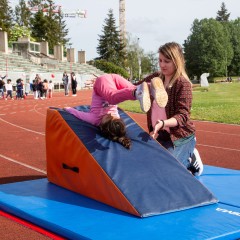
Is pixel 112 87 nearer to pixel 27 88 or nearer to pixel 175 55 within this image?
pixel 175 55

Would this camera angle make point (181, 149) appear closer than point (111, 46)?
Yes

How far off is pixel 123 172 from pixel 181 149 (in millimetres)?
1037

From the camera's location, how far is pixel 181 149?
5270 millimetres

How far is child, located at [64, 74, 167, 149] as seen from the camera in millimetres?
4359

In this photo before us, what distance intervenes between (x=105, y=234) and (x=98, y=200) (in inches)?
39.3

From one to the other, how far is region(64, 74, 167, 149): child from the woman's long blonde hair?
0.60m

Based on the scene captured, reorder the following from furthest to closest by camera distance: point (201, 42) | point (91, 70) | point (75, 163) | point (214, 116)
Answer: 1. point (201, 42)
2. point (91, 70)
3. point (214, 116)
4. point (75, 163)

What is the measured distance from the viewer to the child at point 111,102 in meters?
4.36

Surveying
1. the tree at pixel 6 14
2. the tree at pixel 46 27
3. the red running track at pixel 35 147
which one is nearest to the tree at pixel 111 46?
the tree at pixel 46 27

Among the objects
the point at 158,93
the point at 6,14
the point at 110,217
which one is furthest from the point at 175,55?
the point at 6,14

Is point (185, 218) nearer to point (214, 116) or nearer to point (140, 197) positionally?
point (140, 197)

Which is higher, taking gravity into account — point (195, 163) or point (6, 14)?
point (6, 14)

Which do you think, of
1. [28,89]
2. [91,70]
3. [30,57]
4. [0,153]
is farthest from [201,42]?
[0,153]

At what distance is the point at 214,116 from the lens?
15.2m
